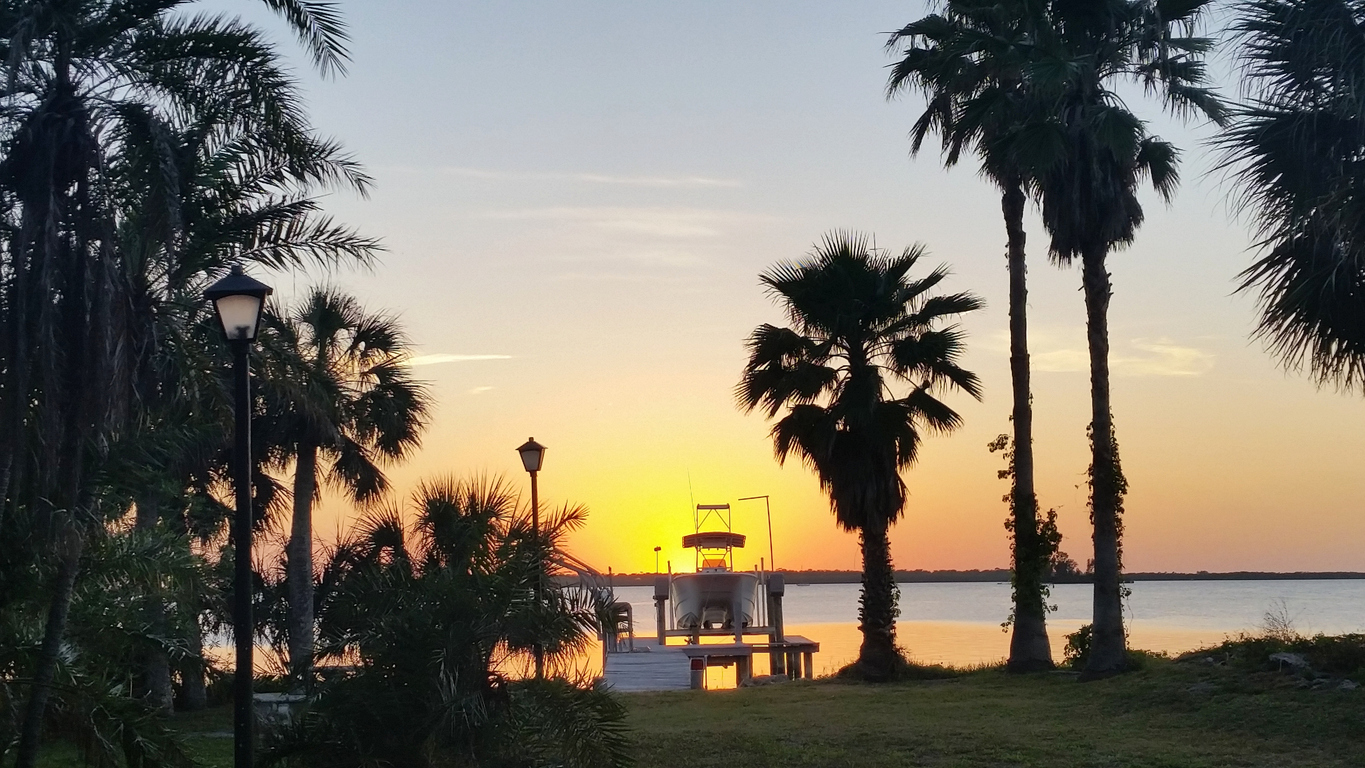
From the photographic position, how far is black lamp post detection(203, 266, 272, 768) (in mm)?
8758

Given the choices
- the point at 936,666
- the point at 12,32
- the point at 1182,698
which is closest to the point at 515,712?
the point at 12,32

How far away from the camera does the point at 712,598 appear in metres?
31.4

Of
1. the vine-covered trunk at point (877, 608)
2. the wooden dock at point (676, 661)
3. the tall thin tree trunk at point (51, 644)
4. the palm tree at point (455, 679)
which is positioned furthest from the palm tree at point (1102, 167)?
the tall thin tree trunk at point (51, 644)

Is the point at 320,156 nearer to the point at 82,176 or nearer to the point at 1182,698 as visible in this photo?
the point at 82,176

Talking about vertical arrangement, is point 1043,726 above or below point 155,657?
below

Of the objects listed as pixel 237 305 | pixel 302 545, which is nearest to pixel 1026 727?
pixel 237 305

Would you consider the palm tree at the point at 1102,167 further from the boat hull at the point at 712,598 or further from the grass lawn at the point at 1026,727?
the boat hull at the point at 712,598

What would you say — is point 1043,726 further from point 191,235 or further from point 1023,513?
point 191,235

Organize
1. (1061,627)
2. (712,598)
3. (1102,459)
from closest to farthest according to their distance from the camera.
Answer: (1102,459)
(712,598)
(1061,627)

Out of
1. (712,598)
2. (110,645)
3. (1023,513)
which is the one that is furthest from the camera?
(712,598)

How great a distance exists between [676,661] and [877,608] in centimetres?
566

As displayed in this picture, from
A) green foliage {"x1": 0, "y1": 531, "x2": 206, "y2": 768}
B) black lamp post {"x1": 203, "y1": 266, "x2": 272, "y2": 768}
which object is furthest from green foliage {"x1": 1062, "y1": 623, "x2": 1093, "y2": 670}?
black lamp post {"x1": 203, "y1": 266, "x2": 272, "y2": 768}

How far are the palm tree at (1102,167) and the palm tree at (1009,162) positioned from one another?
2.89ft

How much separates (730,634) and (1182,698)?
16.6 metres
